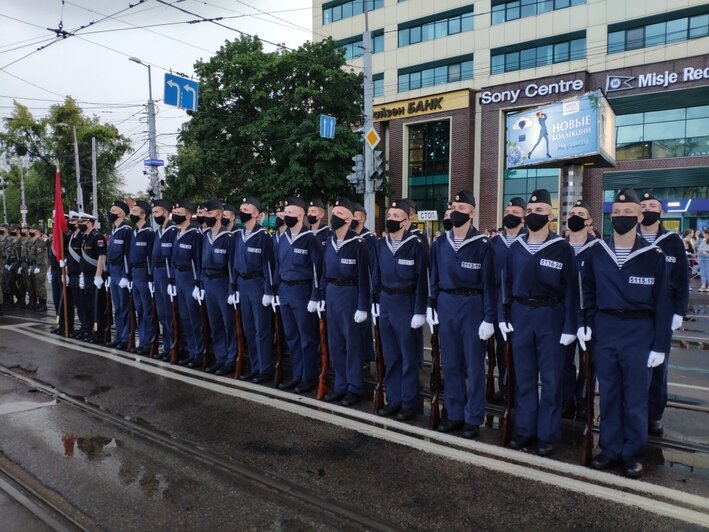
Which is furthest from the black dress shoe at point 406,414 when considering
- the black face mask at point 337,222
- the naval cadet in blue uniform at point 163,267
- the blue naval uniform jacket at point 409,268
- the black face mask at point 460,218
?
the naval cadet in blue uniform at point 163,267

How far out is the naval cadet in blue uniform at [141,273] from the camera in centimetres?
877

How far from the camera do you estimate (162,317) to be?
28.0 feet

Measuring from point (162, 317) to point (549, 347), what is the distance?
5.84 meters

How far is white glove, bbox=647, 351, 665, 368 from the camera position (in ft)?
14.1

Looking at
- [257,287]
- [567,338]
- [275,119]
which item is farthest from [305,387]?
[275,119]

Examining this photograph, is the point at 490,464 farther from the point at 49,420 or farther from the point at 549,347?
the point at 49,420

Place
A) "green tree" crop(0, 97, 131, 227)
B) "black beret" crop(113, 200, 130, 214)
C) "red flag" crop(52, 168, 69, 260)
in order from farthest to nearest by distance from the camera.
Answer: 1. "green tree" crop(0, 97, 131, 227)
2. "red flag" crop(52, 168, 69, 260)
3. "black beret" crop(113, 200, 130, 214)

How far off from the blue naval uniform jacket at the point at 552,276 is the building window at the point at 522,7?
29096 mm

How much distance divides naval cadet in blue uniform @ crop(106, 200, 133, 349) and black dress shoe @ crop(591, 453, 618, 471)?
715 centimetres

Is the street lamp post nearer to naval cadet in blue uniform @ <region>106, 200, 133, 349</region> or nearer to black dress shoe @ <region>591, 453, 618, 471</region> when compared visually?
naval cadet in blue uniform @ <region>106, 200, 133, 349</region>

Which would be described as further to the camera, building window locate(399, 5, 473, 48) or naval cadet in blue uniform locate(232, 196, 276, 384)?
building window locate(399, 5, 473, 48)

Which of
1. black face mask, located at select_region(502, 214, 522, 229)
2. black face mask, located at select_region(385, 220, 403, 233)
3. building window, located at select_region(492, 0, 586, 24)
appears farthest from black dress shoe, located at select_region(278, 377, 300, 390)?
building window, located at select_region(492, 0, 586, 24)

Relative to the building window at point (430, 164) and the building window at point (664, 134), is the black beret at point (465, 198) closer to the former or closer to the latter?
the building window at point (664, 134)

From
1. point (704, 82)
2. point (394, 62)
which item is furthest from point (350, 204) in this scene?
point (394, 62)
